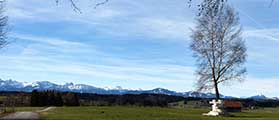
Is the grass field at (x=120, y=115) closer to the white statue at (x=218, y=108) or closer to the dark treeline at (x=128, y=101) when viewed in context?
the white statue at (x=218, y=108)

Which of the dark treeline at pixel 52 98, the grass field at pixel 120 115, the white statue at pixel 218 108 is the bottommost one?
the grass field at pixel 120 115

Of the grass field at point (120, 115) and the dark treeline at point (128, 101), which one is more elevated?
the dark treeline at point (128, 101)

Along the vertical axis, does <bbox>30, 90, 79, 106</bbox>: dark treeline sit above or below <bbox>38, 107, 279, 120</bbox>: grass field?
above

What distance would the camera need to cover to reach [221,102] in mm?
46781

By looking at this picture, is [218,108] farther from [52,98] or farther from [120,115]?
[52,98]

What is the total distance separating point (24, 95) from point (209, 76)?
42.9m

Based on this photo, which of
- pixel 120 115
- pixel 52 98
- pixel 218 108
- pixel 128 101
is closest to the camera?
pixel 120 115

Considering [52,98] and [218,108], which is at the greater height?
[52,98]

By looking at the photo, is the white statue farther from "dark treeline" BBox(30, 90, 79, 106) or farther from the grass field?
"dark treeline" BBox(30, 90, 79, 106)

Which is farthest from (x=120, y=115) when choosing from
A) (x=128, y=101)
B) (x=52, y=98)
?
(x=128, y=101)

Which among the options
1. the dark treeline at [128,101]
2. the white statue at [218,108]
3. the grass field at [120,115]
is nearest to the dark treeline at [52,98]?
the dark treeline at [128,101]

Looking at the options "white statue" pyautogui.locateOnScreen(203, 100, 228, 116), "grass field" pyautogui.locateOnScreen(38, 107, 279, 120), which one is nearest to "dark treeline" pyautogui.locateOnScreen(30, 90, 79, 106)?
"grass field" pyautogui.locateOnScreen(38, 107, 279, 120)

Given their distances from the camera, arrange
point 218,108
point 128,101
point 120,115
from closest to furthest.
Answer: point 120,115, point 218,108, point 128,101

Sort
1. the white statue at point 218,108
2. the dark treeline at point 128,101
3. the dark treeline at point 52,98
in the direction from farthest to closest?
the dark treeline at point 128,101
the dark treeline at point 52,98
the white statue at point 218,108
